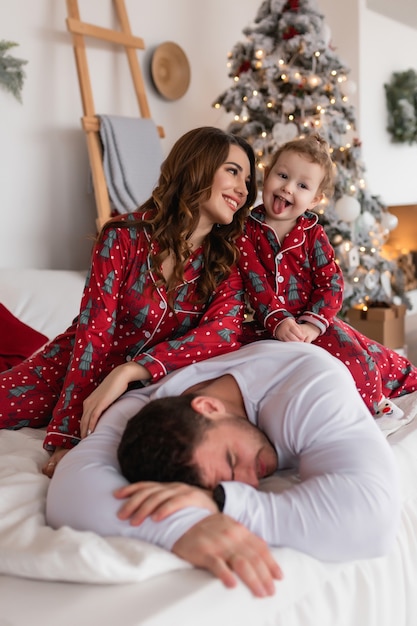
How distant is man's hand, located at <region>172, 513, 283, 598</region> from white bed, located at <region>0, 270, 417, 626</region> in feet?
0.05

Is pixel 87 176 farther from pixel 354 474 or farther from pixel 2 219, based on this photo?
pixel 354 474

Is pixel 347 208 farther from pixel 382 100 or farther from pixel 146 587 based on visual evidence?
pixel 146 587

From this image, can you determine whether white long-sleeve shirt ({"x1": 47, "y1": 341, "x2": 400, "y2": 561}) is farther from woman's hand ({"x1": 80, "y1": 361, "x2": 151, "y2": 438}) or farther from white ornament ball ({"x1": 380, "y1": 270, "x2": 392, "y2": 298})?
white ornament ball ({"x1": 380, "y1": 270, "x2": 392, "y2": 298})

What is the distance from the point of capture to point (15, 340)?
2.44 m

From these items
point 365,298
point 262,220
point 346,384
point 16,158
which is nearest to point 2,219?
point 16,158

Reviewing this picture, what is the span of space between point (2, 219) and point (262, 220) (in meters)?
1.95

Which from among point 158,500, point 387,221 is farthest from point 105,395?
point 387,221

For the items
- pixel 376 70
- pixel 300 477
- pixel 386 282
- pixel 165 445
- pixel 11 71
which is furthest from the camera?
pixel 376 70

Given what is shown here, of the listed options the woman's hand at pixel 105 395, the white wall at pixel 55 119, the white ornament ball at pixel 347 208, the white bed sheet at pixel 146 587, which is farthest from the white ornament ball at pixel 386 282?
the white bed sheet at pixel 146 587

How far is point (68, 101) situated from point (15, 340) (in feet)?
5.97

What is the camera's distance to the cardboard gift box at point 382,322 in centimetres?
446

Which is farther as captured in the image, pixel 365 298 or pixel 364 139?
pixel 364 139

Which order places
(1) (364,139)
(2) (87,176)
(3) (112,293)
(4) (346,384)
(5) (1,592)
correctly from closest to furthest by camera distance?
1. (5) (1,592)
2. (4) (346,384)
3. (3) (112,293)
4. (2) (87,176)
5. (1) (364,139)

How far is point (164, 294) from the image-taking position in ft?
5.92
